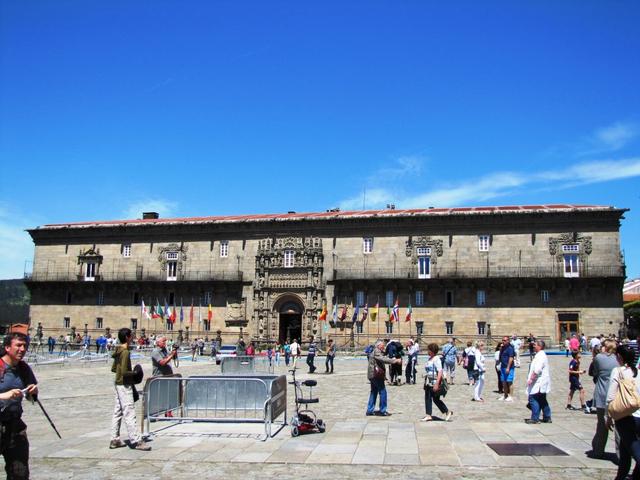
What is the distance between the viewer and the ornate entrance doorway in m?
43.8

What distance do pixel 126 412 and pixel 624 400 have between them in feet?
21.8

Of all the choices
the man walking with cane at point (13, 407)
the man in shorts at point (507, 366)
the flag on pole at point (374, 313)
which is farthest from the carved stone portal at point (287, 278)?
the man walking with cane at point (13, 407)

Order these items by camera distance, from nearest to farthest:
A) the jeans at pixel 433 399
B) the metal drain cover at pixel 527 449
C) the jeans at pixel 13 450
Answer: the jeans at pixel 13 450, the metal drain cover at pixel 527 449, the jeans at pixel 433 399

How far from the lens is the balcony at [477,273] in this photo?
38.2 metres

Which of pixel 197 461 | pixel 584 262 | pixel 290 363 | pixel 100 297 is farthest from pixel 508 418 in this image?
pixel 100 297

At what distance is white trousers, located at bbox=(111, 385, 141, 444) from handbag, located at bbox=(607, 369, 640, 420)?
642cm

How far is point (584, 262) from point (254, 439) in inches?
1330

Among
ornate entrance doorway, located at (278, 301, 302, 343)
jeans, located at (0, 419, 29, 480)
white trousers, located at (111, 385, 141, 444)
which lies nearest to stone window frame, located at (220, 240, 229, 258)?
ornate entrance doorway, located at (278, 301, 302, 343)

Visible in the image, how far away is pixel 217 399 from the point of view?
11.3m

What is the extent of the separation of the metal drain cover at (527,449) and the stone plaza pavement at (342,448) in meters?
0.16

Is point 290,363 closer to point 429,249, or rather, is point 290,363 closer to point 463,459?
point 429,249

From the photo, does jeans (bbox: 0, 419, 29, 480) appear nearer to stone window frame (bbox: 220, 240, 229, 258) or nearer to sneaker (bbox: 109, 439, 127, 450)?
sneaker (bbox: 109, 439, 127, 450)

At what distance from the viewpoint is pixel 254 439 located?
9898 mm

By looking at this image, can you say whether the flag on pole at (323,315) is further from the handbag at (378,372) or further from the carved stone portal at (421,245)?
the handbag at (378,372)
